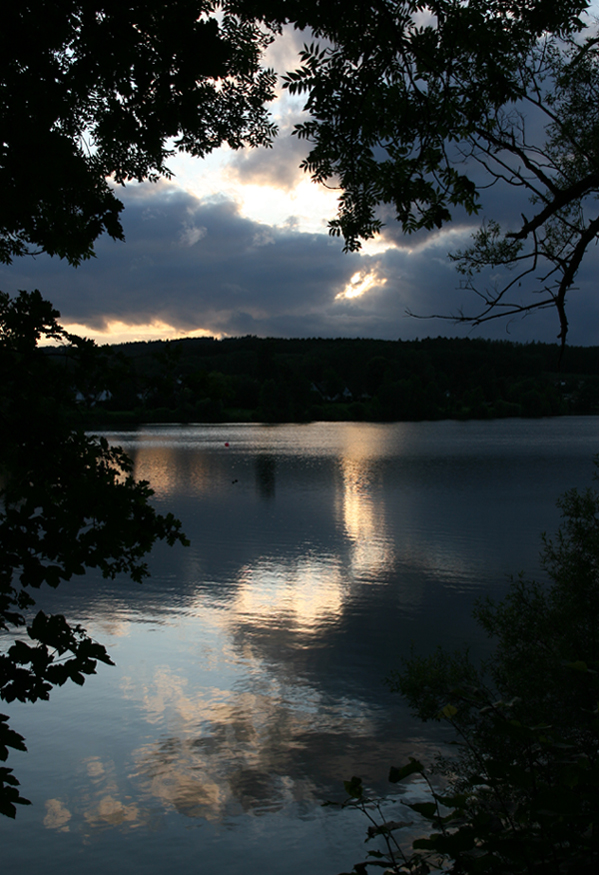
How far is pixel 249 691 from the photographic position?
37.5 ft

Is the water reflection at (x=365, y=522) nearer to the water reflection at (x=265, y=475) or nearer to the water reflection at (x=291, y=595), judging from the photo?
the water reflection at (x=291, y=595)

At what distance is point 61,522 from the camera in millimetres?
2875

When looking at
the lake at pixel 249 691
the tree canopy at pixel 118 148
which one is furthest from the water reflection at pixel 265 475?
the tree canopy at pixel 118 148

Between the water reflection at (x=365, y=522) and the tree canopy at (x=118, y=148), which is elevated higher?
the tree canopy at (x=118, y=148)

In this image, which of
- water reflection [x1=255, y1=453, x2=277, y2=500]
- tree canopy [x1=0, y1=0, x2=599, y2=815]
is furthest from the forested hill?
tree canopy [x1=0, y1=0, x2=599, y2=815]

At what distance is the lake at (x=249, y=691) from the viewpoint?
294 inches

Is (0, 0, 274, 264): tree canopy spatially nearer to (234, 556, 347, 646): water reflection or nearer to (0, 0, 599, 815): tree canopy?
(0, 0, 599, 815): tree canopy

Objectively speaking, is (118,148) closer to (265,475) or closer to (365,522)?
(365,522)

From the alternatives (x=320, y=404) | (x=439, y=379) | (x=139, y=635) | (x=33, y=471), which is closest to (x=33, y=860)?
(x=33, y=471)

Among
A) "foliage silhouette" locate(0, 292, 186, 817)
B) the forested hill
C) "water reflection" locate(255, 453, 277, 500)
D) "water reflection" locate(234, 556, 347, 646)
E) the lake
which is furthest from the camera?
the forested hill

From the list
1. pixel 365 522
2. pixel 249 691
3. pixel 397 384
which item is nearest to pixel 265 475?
pixel 365 522

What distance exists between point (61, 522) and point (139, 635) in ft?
41.4

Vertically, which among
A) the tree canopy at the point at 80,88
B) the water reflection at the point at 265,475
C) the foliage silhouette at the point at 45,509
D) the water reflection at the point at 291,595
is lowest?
the water reflection at the point at 291,595

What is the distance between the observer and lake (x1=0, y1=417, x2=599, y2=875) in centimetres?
748
